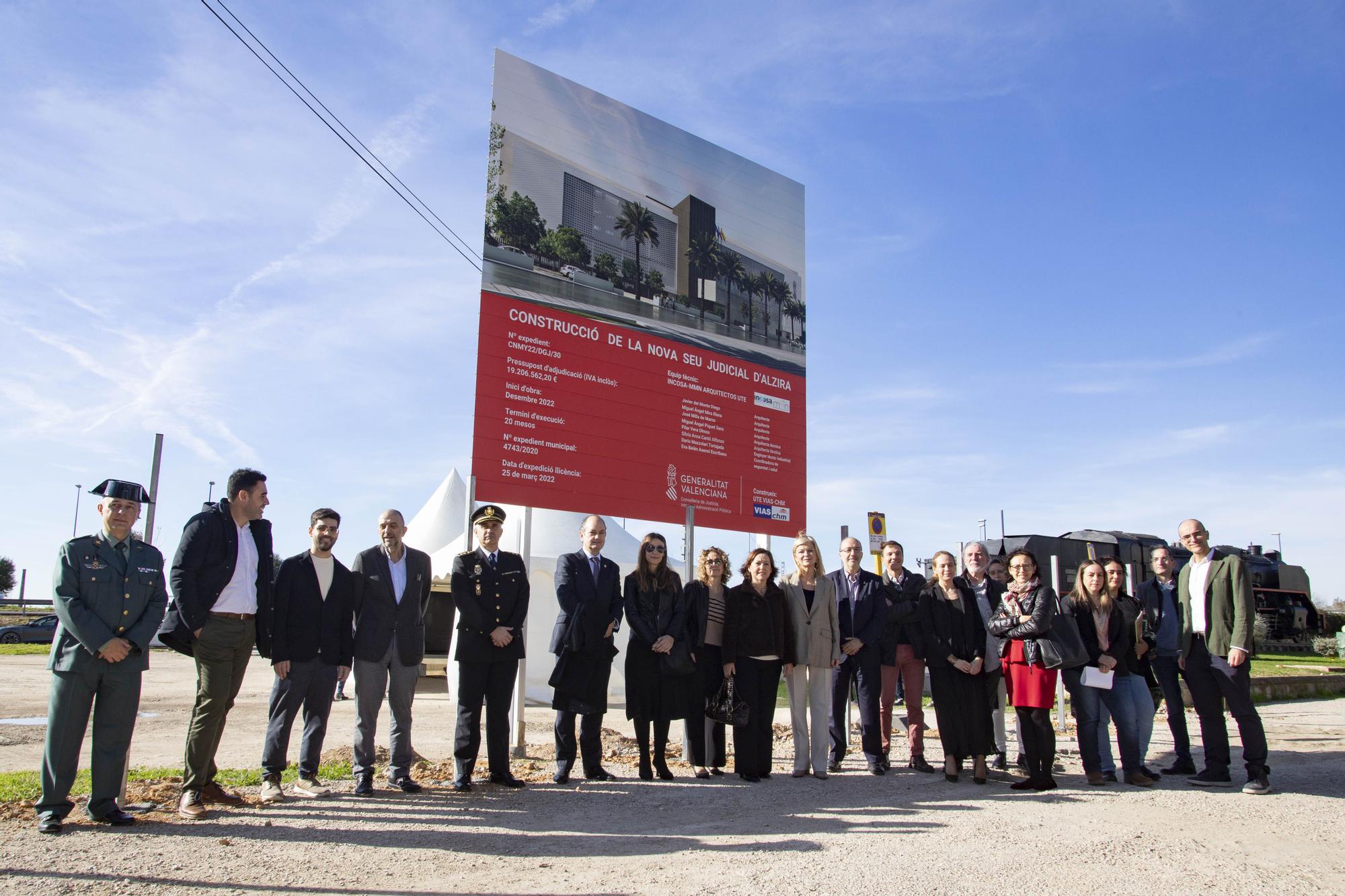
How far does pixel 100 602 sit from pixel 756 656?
3933 mm

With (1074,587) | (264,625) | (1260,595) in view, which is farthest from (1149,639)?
(1260,595)

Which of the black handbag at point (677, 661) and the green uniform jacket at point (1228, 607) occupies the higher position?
the green uniform jacket at point (1228, 607)

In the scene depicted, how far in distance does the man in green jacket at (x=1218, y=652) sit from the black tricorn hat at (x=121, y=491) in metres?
6.22

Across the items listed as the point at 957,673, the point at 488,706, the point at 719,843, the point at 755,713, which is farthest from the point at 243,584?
the point at 957,673

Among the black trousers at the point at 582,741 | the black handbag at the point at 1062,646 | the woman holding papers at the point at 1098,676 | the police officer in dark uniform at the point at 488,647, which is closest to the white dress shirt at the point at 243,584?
the police officer in dark uniform at the point at 488,647

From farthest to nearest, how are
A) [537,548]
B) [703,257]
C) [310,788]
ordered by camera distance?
[537,548], [703,257], [310,788]

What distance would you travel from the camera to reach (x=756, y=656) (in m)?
6.34

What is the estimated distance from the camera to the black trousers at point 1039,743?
18.6 feet

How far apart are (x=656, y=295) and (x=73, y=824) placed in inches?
234

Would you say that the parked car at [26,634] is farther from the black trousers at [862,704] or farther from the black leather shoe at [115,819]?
the black trousers at [862,704]

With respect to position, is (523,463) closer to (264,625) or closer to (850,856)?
(264,625)

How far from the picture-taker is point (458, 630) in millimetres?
5785

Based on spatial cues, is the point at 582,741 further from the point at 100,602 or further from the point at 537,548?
the point at 537,548

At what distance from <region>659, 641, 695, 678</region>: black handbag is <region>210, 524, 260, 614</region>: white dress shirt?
2605 millimetres
